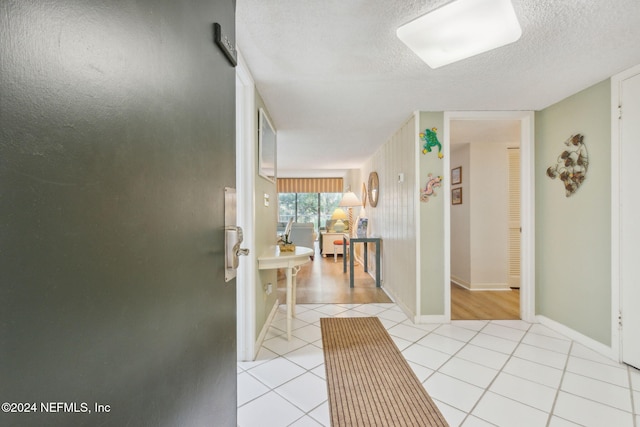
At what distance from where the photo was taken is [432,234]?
2.81m

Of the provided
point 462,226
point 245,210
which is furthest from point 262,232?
point 462,226

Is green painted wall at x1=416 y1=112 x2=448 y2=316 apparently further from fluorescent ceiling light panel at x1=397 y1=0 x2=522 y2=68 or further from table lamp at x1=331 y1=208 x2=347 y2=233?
table lamp at x1=331 y1=208 x2=347 y2=233

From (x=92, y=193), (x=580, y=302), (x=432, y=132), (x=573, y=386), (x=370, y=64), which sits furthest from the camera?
(x=432, y=132)

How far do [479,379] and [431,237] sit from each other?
4.27 feet

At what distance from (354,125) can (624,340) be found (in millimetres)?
2921

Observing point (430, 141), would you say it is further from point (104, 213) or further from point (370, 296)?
point (104, 213)

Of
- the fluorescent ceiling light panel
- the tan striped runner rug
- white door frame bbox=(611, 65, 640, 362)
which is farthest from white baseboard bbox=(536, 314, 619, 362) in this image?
the fluorescent ceiling light panel

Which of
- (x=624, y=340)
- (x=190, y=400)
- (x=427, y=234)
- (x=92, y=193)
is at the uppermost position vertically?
(x=92, y=193)

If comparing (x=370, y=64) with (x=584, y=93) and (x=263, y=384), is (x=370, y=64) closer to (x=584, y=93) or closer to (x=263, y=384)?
(x=584, y=93)

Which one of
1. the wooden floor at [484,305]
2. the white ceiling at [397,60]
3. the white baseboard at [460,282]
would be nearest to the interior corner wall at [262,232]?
the white ceiling at [397,60]

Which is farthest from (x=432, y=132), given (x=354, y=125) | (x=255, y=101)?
(x=255, y=101)

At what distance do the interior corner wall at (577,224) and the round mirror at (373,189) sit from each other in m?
2.22

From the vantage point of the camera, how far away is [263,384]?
1778 millimetres

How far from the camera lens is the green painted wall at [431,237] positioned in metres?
2.79
